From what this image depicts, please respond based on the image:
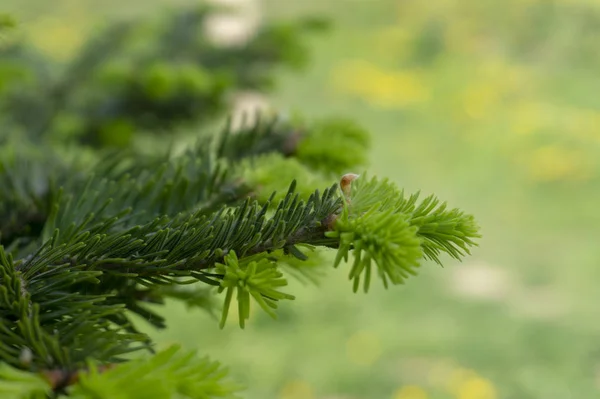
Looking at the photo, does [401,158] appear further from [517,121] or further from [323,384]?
[323,384]

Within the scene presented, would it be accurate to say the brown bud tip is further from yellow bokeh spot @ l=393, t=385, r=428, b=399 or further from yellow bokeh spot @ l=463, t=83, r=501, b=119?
yellow bokeh spot @ l=463, t=83, r=501, b=119

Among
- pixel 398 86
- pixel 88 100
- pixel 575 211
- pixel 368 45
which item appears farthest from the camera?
pixel 368 45

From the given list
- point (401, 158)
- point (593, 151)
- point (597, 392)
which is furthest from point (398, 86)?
point (597, 392)

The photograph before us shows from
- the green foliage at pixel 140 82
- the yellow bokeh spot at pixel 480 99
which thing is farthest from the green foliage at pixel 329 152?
the yellow bokeh spot at pixel 480 99

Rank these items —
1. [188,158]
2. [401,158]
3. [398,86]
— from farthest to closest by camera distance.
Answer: [398,86] < [401,158] < [188,158]

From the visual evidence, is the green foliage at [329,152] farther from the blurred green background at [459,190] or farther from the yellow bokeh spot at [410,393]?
the yellow bokeh spot at [410,393]

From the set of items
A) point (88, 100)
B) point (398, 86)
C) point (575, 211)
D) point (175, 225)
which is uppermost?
point (398, 86)

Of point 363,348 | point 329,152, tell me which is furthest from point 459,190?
point 329,152
